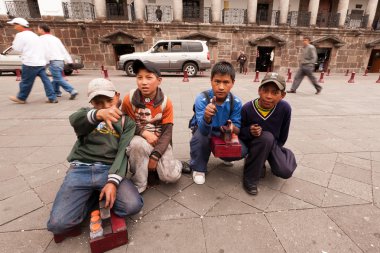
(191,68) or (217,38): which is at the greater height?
(217,38)

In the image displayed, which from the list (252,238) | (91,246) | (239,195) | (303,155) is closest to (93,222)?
(91,246)

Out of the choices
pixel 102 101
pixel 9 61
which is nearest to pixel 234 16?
pixel 9 61

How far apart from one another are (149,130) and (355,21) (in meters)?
24.2

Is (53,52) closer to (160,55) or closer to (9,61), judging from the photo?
(160,55)

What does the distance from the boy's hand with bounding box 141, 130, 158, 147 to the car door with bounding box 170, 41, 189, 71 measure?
1020 cm

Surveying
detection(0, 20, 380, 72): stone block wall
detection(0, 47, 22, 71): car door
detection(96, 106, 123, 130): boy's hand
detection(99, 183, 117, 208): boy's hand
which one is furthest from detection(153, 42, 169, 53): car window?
detection(99, 183, 117, 208): boy's hand

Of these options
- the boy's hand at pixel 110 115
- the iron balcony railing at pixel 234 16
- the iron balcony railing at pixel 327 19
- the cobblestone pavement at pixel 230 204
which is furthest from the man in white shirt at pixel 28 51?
the iron balcony railing at pixel 327 19

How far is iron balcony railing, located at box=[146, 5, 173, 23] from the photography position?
1642cm

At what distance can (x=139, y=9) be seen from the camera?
15.7 meters

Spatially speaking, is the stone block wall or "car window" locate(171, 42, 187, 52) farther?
the stone block wall

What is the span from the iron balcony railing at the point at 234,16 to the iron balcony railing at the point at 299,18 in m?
3.81

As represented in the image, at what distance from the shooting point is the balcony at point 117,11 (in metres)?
17.4

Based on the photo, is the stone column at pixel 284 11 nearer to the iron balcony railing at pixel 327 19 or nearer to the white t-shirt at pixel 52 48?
the iron balcony railing at pixel 327 19

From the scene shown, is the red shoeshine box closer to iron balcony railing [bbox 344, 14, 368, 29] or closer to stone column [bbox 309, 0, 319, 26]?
stone column [bbox 309, 0, 319, 26]
